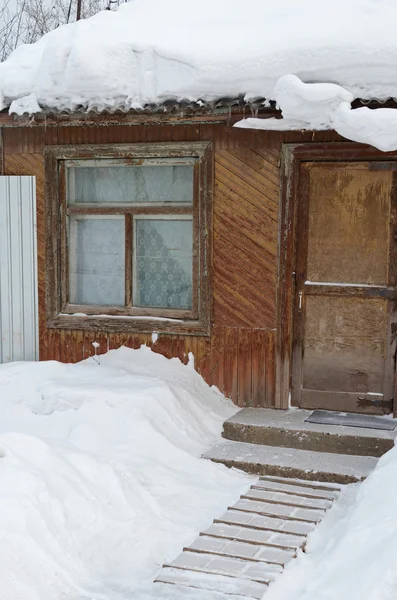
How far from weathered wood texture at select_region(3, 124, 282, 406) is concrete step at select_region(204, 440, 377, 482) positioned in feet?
3.12

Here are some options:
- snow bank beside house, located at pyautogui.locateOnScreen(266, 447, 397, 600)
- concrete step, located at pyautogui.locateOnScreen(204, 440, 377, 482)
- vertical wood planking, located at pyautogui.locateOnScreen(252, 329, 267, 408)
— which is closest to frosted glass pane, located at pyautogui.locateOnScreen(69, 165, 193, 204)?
vertical wood planking, located at pyautogui.locateOnScreen(252, 329, 267, 408)

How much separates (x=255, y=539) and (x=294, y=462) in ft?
4.38

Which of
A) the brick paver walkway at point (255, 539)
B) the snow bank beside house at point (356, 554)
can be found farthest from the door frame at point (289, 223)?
the snow bank beside house at point (356, 554)

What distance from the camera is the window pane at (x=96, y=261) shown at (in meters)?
7.73

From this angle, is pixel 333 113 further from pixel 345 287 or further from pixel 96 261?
pixel 96 261

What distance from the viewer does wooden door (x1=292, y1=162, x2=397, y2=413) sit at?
676cm

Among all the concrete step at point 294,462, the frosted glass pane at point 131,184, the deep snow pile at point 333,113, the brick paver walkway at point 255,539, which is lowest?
the brick paver walkway at point 255,539

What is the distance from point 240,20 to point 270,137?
4.06ft

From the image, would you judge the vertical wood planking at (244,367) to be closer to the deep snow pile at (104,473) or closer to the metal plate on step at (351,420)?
the deep snow pile at (104,473)

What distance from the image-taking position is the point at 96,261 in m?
7.83

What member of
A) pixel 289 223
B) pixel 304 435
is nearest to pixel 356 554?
pixel 304 435

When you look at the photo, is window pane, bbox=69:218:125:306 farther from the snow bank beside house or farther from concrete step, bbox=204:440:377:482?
the snow bank beside house

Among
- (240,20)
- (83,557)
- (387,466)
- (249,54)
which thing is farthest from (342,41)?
(83,557)

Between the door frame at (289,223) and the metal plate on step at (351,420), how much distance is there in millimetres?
247
